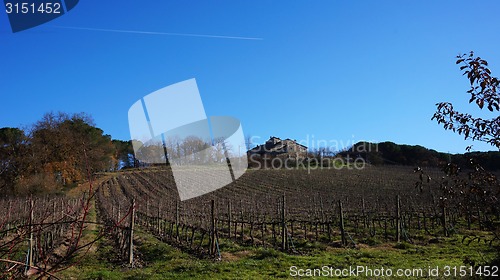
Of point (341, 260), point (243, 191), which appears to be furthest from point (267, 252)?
point (243, 191)

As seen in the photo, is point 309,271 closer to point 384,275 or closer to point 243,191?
point 384,275

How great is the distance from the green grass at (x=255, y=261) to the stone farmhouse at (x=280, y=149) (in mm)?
54174

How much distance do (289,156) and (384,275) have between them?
59583 millimetres

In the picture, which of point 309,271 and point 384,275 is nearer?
point 384,275

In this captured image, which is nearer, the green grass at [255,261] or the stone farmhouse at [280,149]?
the green grass at [255,261]

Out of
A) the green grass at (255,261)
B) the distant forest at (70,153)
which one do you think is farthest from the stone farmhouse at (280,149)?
the green grass at (255,261)

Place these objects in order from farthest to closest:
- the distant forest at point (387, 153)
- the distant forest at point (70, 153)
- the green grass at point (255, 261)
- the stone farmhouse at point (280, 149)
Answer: the stone farmhouse at point (280, 149) < the distant forest at point (387, 153) < the distant forest at point (70, 153) < the green grass at point (255, 261)

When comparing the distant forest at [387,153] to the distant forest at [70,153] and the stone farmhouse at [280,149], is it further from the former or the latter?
the stone farmhouse at [280,149]

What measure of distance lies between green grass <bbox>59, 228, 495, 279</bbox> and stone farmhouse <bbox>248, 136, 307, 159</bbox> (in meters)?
54.2

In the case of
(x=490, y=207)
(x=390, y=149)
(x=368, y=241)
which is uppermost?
(x=390, y=149)

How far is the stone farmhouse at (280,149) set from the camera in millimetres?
69119

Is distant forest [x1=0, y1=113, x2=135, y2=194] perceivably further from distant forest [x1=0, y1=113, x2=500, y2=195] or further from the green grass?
the green grass

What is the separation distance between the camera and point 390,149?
69875mm

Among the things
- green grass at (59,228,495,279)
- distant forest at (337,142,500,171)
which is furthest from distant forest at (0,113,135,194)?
distant forest at (337,142,500,171)
